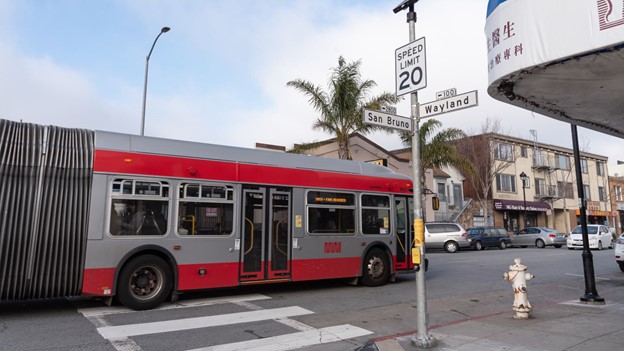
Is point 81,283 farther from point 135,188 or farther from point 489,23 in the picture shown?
point 489,23

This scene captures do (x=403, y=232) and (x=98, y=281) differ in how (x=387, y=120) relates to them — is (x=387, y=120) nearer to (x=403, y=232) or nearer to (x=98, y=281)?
(x=98, y=281)

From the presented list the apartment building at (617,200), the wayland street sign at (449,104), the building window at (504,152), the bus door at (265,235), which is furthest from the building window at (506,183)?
the wayland street sign at (449,104)

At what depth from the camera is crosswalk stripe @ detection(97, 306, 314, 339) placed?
6.64 metres

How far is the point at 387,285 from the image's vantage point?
467 inches

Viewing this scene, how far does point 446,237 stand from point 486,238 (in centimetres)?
349

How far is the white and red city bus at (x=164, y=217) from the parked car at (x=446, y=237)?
1679 centimetres

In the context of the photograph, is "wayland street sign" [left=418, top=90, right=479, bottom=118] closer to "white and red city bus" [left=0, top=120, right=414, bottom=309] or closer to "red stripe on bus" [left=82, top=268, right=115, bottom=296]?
"white and red city bus" [left=0, top=120, right=414, bottom=309]

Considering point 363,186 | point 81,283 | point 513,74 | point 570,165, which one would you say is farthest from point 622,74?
point 570,165

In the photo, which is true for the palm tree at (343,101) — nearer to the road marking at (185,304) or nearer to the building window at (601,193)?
the road marking at (185,304)

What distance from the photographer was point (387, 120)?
6383mm

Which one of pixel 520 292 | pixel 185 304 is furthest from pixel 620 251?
pixel 185 304

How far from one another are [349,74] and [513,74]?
56.6 feet

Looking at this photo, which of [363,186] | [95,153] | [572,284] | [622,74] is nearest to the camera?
[622,74]

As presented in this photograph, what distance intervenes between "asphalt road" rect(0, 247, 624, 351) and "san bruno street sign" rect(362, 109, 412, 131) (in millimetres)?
3113
